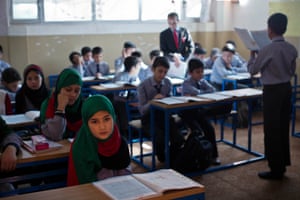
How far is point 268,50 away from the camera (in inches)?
139

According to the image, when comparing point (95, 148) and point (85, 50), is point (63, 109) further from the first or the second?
point (85, 50)

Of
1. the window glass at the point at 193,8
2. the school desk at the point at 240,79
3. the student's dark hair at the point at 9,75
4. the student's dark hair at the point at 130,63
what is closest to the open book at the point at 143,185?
the student's dark hair at the point at 9,75

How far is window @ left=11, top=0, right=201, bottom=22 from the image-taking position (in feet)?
22.7

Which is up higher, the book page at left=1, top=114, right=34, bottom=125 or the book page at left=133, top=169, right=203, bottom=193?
the book page at left=1, top=114, right=34, bottom=125

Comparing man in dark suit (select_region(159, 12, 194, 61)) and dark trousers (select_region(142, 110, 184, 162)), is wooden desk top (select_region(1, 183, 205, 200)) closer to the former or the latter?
dark trousers (select_region(142, 110, 184, 162))

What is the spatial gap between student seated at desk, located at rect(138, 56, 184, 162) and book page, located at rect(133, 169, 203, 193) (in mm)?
2040

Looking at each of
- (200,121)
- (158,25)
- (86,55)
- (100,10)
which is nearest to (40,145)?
(200,121)

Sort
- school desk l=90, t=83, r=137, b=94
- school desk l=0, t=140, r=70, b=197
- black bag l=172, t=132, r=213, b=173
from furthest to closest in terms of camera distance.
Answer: school desk l=90, t=83, r=137, b=94 < black bag l=172, t=132, r=213, b=173 < school desk l=0, t=140, r=70, b=197

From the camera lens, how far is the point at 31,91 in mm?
3586

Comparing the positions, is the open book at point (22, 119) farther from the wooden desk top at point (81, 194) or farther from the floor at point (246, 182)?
the wooden desk top at point (81, 194)

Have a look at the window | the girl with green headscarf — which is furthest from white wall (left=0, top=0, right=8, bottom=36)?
the girl with green headscarf

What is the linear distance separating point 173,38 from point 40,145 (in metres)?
4.46

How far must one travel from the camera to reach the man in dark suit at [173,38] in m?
6.50

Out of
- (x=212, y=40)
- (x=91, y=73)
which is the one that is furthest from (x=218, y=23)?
(x=91, y=73)
